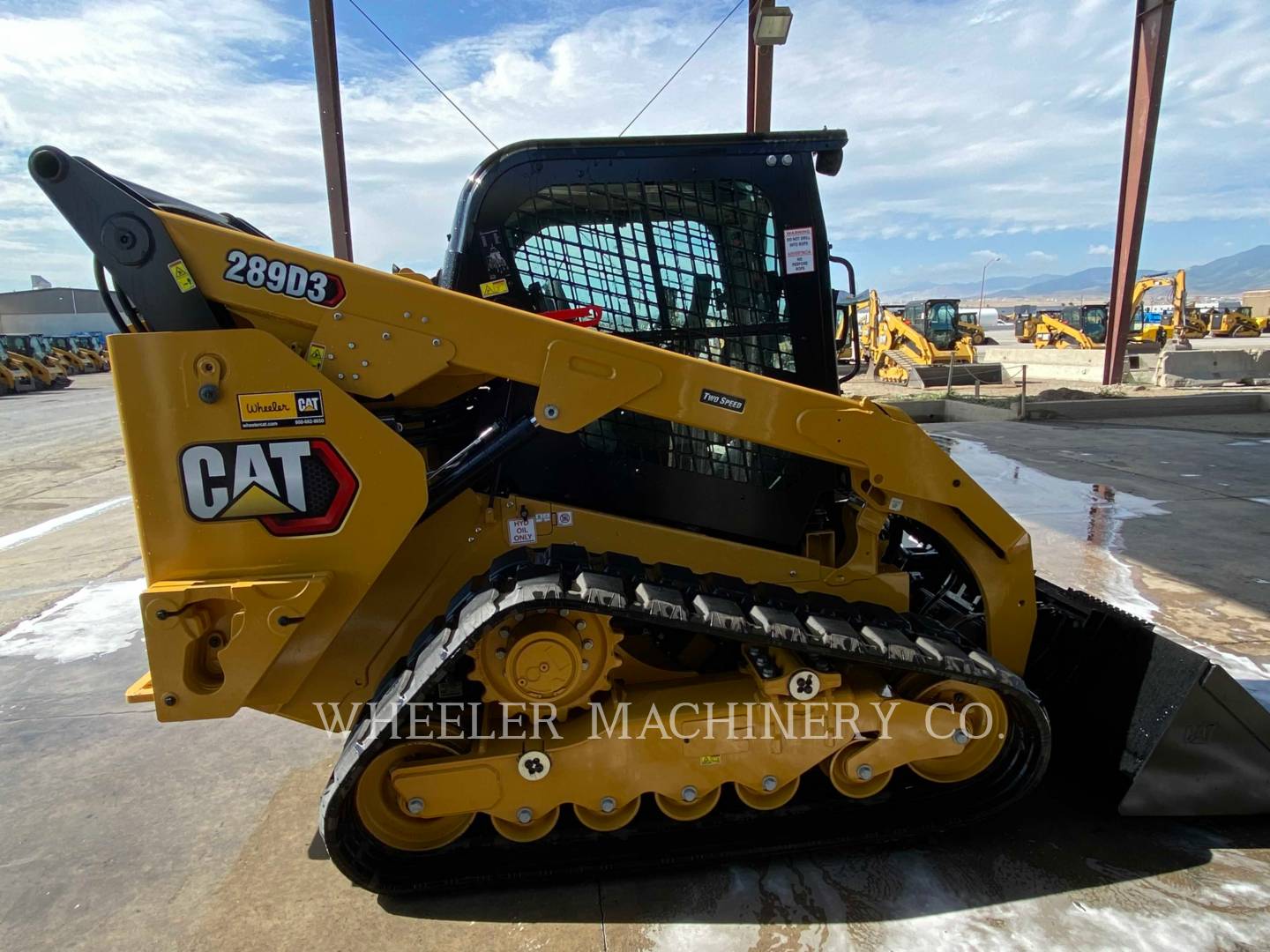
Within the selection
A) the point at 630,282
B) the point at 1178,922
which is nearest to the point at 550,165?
the point at 630,282

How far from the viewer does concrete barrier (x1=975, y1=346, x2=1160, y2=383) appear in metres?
22.9

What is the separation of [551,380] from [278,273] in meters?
0.84

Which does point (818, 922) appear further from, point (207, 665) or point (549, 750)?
point (207, 665)

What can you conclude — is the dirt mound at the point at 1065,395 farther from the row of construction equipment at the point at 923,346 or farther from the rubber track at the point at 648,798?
the rubber track at the point at 648,798

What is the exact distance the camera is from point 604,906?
233 cm

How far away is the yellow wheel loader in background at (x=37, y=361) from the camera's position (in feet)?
85.3

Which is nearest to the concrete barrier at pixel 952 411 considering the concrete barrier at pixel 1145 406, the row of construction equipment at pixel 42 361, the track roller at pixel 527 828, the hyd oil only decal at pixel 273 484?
the concrete barrier at pixel 1145 406

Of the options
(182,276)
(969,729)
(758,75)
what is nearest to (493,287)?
(182,276)

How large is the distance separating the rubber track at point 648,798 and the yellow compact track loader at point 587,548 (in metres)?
0.01

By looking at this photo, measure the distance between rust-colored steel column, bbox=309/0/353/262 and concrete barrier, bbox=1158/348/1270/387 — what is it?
18.9 metres

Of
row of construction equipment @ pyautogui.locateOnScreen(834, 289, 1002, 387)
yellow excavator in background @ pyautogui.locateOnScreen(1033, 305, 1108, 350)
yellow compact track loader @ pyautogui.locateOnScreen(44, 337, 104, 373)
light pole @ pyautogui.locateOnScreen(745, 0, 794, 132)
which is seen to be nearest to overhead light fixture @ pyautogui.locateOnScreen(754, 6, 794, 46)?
light pole @ pyautogui.locateOnScreen(745, 0, 794, 132)

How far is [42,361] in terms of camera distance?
2864cm

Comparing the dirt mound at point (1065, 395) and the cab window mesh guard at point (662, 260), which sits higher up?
the cab window mesh guard at point (662, 260)

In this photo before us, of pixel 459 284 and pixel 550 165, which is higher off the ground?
pixel 550 165
